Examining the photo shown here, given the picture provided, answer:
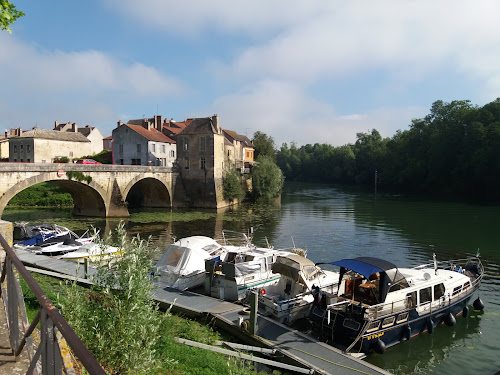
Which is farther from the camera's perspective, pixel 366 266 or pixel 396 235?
pixel 396 235

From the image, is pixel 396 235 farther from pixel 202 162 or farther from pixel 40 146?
pixel 40 146

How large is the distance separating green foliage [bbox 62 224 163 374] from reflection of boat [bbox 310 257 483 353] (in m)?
7.08

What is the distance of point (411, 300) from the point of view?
1368cm

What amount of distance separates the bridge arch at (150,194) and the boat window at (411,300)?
37.3 meters

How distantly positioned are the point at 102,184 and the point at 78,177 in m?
3.07

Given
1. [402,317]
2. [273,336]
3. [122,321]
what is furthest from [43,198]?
[122,321]

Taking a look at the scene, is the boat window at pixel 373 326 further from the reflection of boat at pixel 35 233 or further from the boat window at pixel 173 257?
the reflection of boat at pixel 35 233

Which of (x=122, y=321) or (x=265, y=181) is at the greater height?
(x=265, y=181)

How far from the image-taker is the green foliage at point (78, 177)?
34.7 metres

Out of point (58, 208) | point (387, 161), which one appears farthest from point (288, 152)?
point (58, 208)

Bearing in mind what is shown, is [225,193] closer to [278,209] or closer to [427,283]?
[278,209]

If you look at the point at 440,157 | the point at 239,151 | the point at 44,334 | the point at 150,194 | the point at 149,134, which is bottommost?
the point at 150,194

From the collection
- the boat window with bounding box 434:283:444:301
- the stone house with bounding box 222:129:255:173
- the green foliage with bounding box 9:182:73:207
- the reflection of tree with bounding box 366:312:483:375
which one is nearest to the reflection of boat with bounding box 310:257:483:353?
the boat window with bounding box 434:283:444:301

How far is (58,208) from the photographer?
46.3 m
